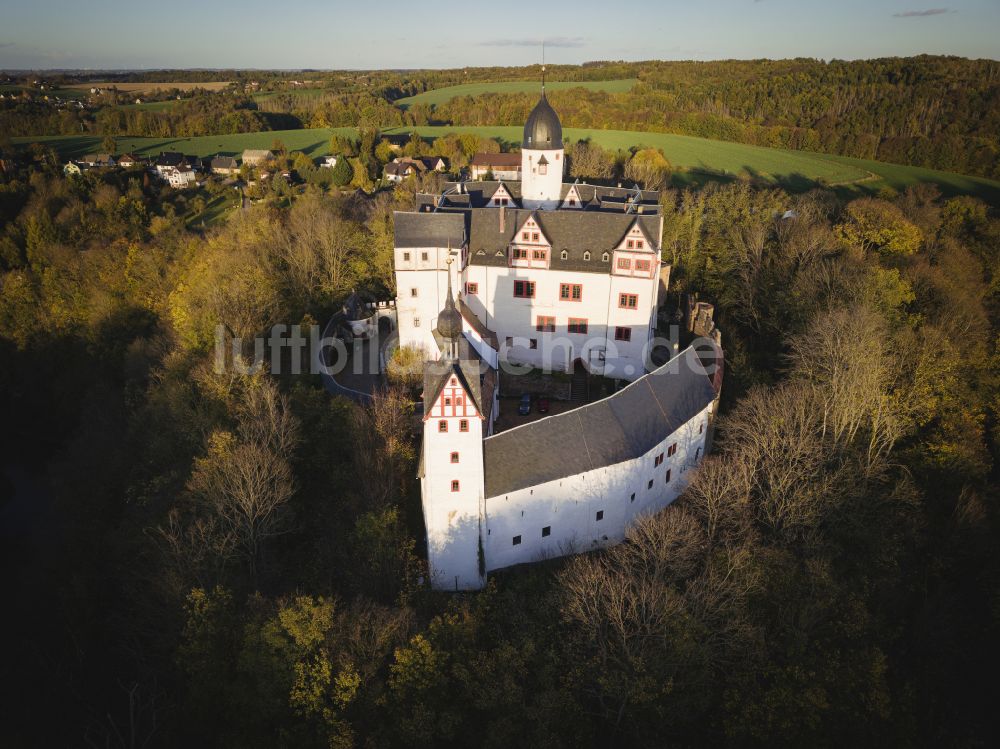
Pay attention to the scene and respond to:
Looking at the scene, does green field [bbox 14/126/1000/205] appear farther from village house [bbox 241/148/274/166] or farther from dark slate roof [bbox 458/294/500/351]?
dark slate roof [bbox 458/294/500/351]

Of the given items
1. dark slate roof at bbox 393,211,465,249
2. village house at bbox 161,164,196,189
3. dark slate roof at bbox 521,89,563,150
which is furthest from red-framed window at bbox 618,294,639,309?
village house at bbox 161,164,196,189

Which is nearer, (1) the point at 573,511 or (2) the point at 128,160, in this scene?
(1) the point at 573,511

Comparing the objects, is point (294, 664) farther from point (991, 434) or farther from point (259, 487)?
point (991, 434)

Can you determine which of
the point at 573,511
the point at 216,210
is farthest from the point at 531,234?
the point at 216,210

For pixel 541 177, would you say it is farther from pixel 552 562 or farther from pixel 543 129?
pixel 552 562

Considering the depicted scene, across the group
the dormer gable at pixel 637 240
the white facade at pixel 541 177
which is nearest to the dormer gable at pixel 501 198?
the white facade at pixel 541 177

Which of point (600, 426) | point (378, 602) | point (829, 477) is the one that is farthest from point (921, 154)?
point (378, 602)
